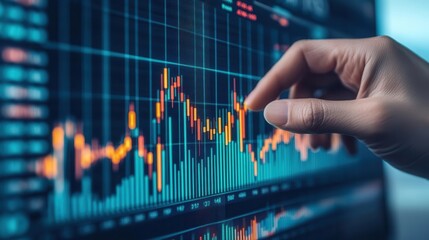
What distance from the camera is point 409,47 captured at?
127 centimetres

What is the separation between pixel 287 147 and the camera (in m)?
0.88

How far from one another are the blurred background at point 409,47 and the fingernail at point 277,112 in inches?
28.3

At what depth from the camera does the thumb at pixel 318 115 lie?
2.30ft

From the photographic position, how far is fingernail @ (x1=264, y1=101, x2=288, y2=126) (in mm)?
718

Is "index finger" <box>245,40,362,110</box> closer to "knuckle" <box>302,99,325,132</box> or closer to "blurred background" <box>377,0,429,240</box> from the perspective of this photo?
"knuckle" <box>302,99,325,132</box>

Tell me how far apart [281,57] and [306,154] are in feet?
0.70

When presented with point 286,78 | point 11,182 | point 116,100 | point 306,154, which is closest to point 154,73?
point 116,100

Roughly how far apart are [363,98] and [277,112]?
17cm

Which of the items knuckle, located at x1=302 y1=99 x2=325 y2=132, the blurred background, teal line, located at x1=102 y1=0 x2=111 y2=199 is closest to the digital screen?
teal line, located at x1=102 y1=0 x2=111 y2=199

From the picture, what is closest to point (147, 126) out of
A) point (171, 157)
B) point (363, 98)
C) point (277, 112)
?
point (171, 157)

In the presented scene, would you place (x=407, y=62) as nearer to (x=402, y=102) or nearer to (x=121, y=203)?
(x=402, y=102)

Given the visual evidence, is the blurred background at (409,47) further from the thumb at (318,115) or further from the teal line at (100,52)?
the teal line at (100,52)

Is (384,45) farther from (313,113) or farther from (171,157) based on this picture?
(171,157)

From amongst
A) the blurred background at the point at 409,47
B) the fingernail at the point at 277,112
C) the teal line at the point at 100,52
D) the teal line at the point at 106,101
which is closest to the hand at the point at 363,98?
the fingernail at the point at 277,112
